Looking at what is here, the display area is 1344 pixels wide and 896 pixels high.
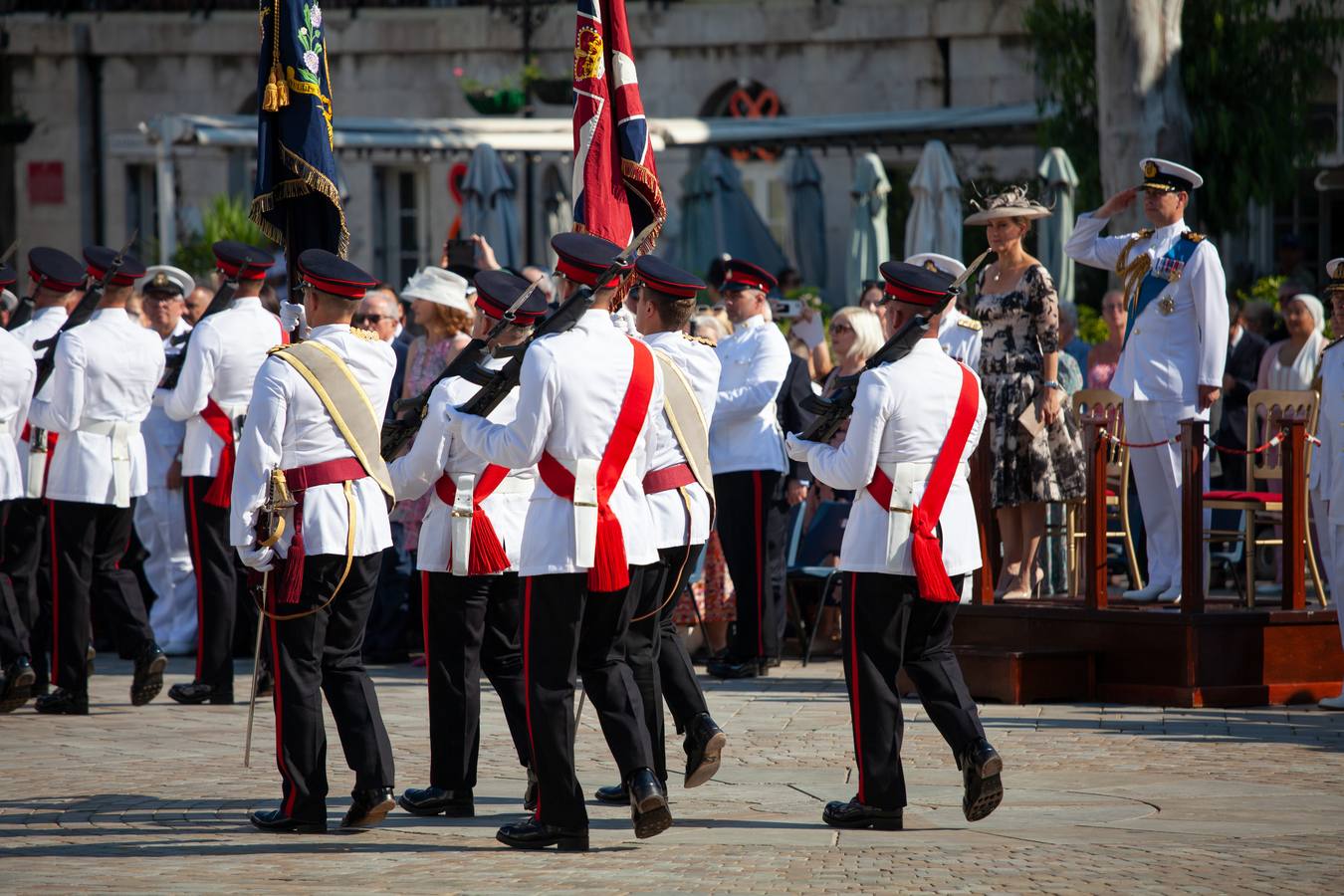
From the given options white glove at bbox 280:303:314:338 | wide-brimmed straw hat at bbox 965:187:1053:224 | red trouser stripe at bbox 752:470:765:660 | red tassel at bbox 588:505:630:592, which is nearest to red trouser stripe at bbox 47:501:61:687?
white glove at bbox 280:303:314:338

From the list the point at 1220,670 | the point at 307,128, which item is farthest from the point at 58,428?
the point at 1220,670

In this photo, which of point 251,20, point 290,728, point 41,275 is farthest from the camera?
point 251,20

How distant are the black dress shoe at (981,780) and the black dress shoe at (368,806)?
2029 millimetres

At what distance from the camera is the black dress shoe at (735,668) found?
1159 cm

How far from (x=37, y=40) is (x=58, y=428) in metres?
19.7

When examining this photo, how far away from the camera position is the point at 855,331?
466 inches

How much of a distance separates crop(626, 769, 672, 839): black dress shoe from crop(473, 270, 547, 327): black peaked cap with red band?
5.80 ft

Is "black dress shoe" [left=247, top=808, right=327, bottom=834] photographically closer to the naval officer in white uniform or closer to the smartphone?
the naval officer in white uniform

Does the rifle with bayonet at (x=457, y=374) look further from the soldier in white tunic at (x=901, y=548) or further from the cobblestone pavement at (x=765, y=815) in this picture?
the cobblestone pavement at (x=765, y=815)

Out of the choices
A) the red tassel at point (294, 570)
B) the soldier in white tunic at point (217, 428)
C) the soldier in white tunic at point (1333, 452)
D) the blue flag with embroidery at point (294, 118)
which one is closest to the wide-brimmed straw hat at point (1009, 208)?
the soldier in white tunic at point (1333, 452)

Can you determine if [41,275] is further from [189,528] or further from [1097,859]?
[1097,859]

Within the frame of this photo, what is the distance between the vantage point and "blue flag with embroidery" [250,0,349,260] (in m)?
8.90

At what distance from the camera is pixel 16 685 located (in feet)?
34.9

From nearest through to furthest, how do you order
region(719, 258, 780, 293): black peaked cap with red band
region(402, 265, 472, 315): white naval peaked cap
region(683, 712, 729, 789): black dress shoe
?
1. region(683, 712, 729, 789): black dress shoe
2. region(402, 265, 472, 315): white naval peaked cap
3. region(719, 258, 780, 293): black peaked cap with red band
